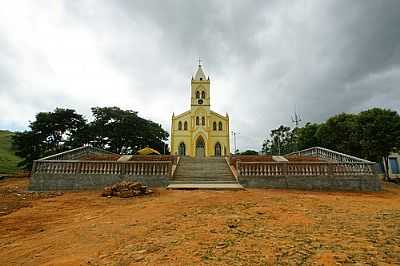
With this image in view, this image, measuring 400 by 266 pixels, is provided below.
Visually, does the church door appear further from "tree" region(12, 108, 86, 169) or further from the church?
"tree" region(12, 108, 86, 169)

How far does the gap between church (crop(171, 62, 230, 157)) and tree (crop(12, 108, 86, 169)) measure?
15298 millimetres

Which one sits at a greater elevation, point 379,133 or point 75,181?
point 379,133

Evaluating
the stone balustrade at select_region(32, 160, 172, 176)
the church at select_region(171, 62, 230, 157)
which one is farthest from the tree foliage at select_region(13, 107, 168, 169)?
the stone balustrade at select_region(32, 160, 172, 176)

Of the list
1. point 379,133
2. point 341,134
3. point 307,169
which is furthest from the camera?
point 341,134

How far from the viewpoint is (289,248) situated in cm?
286

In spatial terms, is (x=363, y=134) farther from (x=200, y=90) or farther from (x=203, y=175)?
(x=200, y=90)

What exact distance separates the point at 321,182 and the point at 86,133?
83.8 feet

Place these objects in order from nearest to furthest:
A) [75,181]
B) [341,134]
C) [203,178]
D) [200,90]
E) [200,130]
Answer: [75,181], [203,178], [341,134], [200,130], [200,90]

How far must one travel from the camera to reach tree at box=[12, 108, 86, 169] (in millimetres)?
21906

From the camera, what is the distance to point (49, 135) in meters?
23.5

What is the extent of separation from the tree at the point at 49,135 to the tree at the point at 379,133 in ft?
97.3

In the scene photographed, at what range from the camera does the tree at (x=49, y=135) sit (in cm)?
2191

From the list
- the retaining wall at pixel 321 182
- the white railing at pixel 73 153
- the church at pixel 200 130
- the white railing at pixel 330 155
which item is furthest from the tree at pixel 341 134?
the white railing at pixel 73 153

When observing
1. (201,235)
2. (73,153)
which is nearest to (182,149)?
(73,153)
